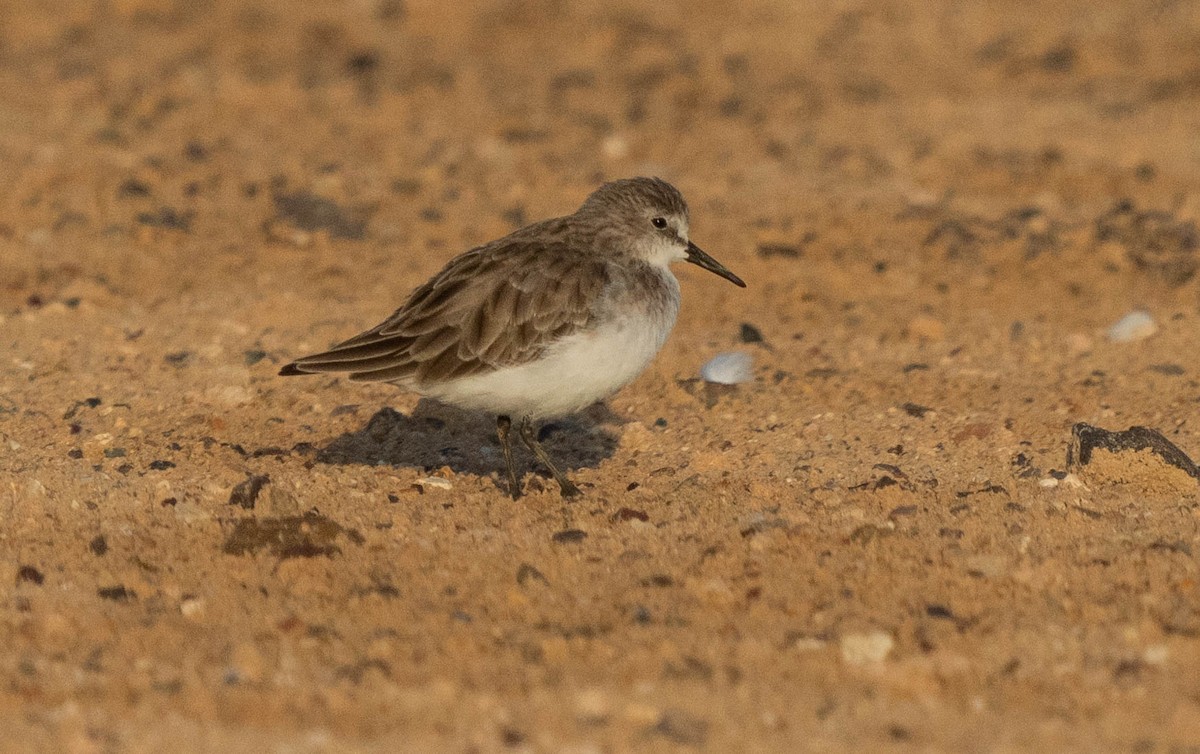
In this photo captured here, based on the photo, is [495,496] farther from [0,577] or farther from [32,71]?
[32,71]

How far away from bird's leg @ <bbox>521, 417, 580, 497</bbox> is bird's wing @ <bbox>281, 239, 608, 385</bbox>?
20.3 inches

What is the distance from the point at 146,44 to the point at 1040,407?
10.5 meters

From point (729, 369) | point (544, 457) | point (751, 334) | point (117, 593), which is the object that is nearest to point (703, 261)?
point (729, 369)

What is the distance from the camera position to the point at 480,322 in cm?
734

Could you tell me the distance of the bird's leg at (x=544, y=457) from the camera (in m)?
7.51

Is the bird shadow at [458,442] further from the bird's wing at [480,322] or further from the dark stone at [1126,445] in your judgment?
the dark stone at [1126,445]

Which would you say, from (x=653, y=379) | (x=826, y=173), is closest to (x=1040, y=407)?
(x=653, y=379)

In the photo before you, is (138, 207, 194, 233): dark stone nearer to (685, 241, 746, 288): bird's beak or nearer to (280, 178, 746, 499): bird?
(280, 178, 746, 499): bird

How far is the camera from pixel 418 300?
764 centimetres

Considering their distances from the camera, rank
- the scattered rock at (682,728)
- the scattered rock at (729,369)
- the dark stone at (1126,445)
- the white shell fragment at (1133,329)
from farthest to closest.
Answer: the white shell fragment at (1133,329), the scattered rock at (729,369), the dark stone at (1126,445), the scattered rock at (682,728)

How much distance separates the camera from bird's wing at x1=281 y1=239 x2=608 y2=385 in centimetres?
727

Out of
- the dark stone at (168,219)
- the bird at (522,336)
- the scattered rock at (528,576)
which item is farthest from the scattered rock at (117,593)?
the dark stone at (168,219)

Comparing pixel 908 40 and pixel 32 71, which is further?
pixel 908 40

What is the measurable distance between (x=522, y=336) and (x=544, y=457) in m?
0.70
